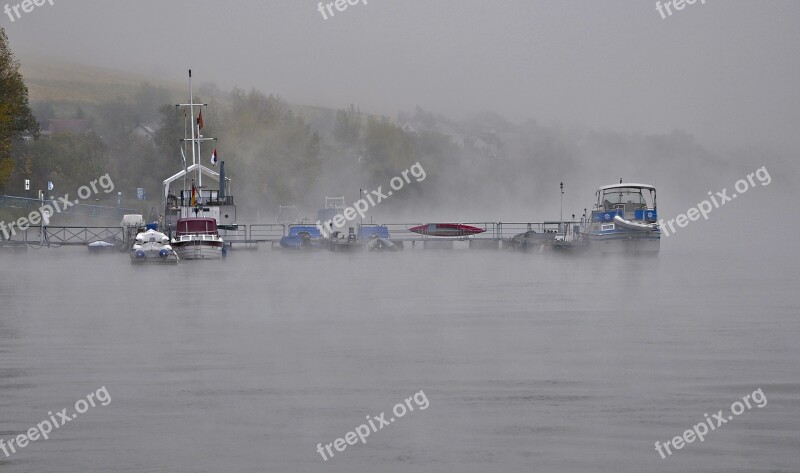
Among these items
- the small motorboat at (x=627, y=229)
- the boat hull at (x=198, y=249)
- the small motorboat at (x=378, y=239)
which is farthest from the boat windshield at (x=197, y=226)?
the small motorboat at (x=627, y=229)

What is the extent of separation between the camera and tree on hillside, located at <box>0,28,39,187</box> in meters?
104

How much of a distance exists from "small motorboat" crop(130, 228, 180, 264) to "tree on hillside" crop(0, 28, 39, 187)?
87.5 ft

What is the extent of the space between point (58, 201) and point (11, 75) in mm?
27680

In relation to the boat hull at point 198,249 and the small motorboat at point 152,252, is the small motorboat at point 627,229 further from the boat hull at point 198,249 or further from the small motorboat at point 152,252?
the small motorboat at point 152,252

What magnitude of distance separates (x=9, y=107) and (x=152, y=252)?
30116 mm

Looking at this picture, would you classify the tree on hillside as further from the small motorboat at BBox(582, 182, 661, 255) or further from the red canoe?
the small motorboat at BBox(582, 182, 661, 255)

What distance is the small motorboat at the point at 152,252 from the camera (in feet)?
263

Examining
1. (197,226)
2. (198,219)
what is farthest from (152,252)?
(197,226)

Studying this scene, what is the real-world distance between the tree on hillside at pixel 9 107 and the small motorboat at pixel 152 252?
26.7 meters

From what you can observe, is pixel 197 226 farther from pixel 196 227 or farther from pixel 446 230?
pixel 446 230

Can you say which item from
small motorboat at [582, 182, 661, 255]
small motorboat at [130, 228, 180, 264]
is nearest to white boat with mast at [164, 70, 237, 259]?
small motorboat at [130, 228, 180, 264]

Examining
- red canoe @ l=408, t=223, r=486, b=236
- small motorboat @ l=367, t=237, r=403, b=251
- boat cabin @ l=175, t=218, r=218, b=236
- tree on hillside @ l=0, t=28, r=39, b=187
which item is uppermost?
tree on hillside @ l=0, t=28, r=39, b=187

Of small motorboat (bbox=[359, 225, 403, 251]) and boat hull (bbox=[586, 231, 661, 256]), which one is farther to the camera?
small motorboat (bbox=[359, 225, 403, 251])

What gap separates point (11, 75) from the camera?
106 metres
